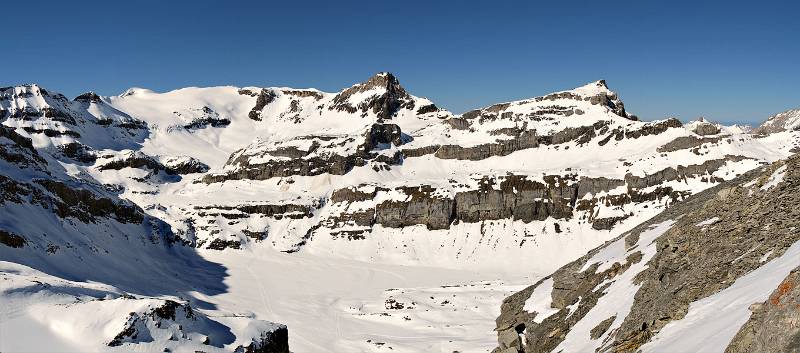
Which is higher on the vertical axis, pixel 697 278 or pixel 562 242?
pixel 562 242

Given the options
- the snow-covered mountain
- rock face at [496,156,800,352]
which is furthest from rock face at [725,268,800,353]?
the snow-covered mountain

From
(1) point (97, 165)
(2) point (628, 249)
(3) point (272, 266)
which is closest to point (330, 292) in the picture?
(3) point (272, 266)

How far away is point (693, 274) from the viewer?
2584 centimetres

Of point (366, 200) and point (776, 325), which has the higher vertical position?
point (366, 200)

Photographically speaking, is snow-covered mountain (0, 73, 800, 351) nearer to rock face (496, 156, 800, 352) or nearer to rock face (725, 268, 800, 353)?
rock face (496, 156, 800, 352)

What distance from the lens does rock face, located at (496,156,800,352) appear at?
2056cm

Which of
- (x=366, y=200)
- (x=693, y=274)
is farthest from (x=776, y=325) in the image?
(x=366, y=200)

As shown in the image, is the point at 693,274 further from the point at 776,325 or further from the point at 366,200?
the point at 366,200

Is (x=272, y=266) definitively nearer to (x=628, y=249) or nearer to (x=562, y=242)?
(x=562, y=242)

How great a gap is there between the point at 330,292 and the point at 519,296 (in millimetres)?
53154

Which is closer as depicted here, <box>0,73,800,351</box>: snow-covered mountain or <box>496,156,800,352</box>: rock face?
<box>496,156,800,352</box>: rock face

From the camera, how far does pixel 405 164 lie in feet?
632

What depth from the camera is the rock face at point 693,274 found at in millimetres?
20562

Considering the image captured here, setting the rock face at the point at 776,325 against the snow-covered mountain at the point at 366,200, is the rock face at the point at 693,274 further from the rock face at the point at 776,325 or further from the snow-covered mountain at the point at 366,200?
the snow-covered mountain at the point at 366,200
